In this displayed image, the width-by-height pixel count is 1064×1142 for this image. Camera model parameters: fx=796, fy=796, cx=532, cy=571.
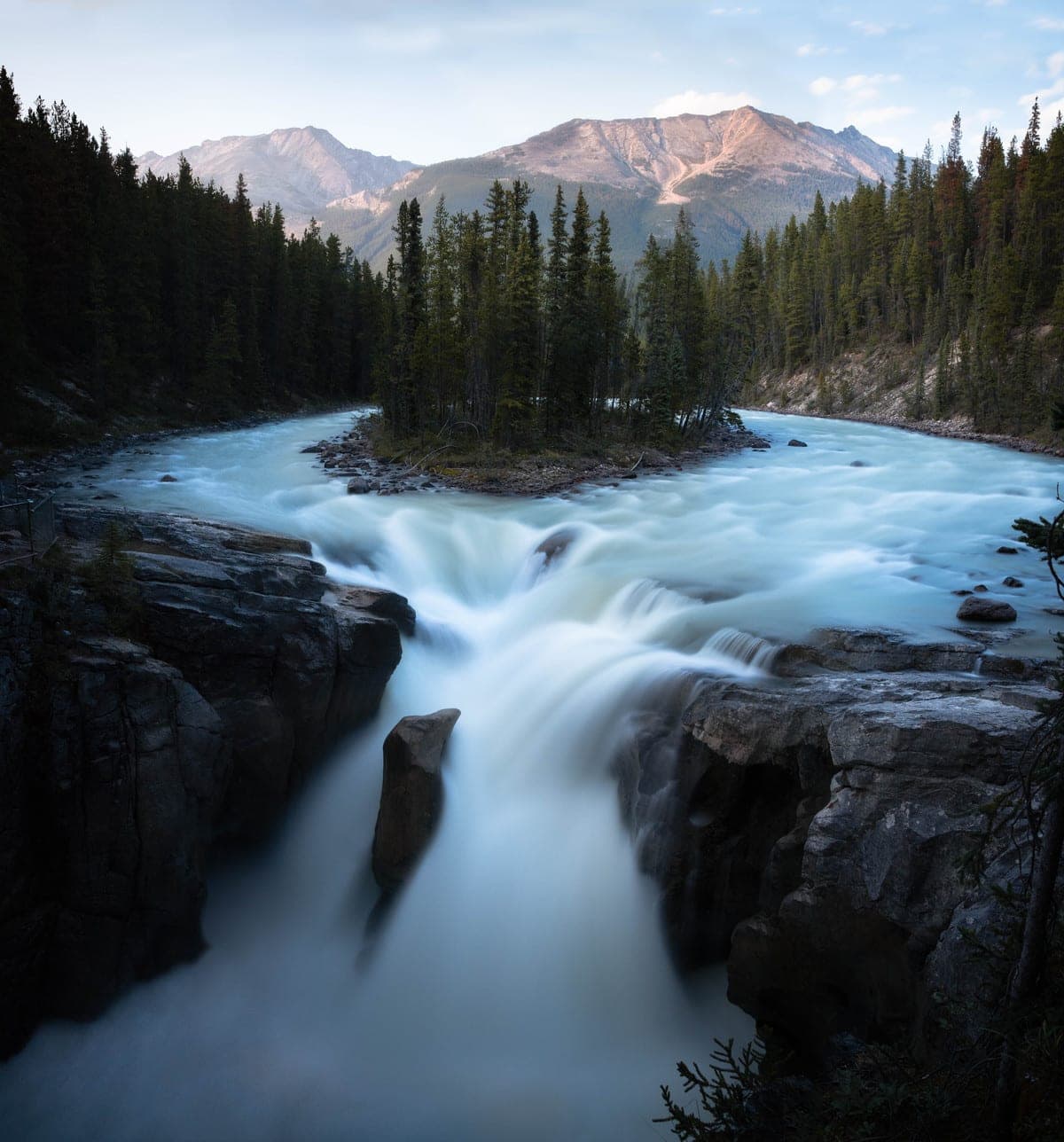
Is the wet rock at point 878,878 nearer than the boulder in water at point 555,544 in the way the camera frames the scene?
Yes

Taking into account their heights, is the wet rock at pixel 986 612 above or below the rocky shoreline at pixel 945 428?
above

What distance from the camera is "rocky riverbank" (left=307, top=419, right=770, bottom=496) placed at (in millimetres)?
29828

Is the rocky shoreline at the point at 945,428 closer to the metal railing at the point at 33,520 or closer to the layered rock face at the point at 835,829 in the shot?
the layered rock face at the point at 835,829

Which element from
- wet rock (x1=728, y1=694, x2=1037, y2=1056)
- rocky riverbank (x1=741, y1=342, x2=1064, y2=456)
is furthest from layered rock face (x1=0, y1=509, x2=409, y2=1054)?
rocky riverbank (x1=741, y1=342, x2=1064, y2=456)

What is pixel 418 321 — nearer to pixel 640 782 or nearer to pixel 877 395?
pixel 640 782

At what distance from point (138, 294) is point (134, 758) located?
46198 millimetres

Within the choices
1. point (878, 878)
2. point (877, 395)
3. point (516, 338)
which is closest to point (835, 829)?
point (878, 878)

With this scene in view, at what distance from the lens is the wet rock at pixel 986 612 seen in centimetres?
1284

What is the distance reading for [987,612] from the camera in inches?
507

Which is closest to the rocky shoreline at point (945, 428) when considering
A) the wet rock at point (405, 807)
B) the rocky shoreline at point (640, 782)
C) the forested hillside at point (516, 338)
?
the forested hillside at point (516, 338)

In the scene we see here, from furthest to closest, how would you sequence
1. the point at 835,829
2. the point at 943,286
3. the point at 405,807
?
the point at 943,286 < the point at 405,807 < the point at 835,829

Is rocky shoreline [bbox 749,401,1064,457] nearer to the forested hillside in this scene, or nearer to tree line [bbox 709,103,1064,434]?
tree line [bbox 709,103,1064,434]

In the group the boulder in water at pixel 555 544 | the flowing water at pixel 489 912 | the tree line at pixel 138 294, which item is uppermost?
the tree line at pixel 138 294

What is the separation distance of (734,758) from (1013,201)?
82.4 meters
